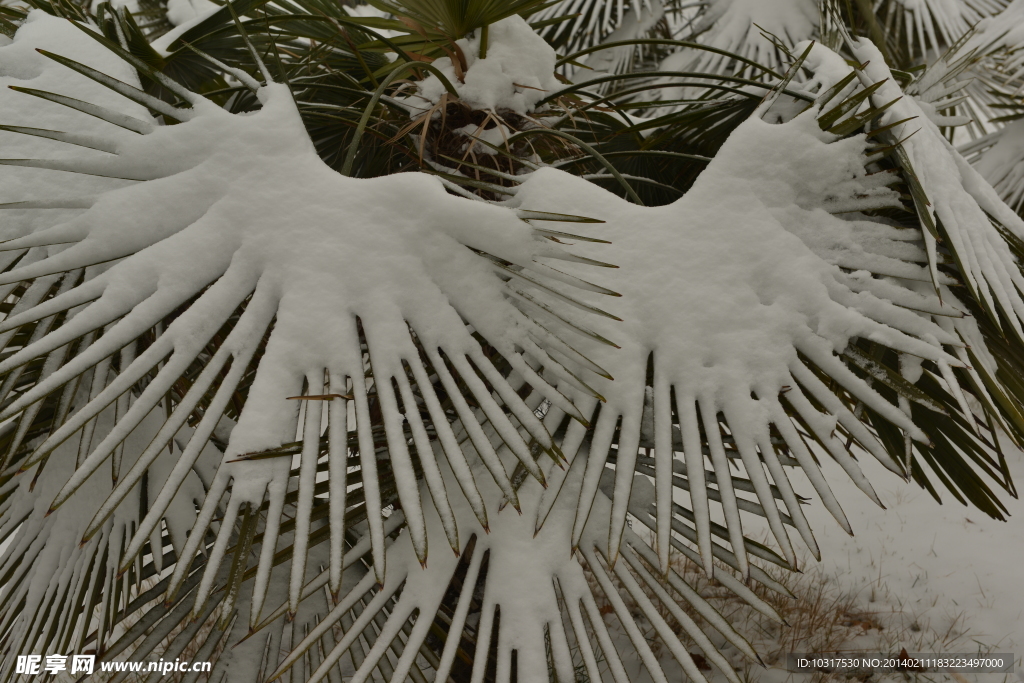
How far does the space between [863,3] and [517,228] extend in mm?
2016

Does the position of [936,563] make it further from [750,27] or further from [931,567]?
[750,27]

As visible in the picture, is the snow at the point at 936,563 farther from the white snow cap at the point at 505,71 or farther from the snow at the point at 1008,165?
the white snow cap at the point at 505,71

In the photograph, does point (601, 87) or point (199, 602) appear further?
point (601, 87)

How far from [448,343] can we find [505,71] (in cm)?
49

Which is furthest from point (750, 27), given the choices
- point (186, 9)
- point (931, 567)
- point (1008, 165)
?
point (931, 567)

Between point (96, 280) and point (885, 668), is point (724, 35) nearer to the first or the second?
point (885, 668)

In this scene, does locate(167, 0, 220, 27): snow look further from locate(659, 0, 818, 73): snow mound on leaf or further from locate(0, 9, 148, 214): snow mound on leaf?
locate(659, 0, 818, 73): snow mound on leaf

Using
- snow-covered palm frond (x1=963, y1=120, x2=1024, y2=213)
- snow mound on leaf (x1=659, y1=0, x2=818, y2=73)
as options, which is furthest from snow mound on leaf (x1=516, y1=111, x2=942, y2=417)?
snow-covered palm frond (x1=963, y1=120, x2=1024, y2=213)

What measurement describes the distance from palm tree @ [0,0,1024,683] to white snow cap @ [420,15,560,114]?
49 millimetres

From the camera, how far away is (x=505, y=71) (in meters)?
0.90

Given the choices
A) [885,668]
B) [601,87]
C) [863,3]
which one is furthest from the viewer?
[601,87]

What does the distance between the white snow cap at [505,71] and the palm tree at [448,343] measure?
1.9 inches

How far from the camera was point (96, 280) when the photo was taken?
0.57 metres

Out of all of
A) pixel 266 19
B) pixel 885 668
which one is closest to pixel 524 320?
pixel 266 19
